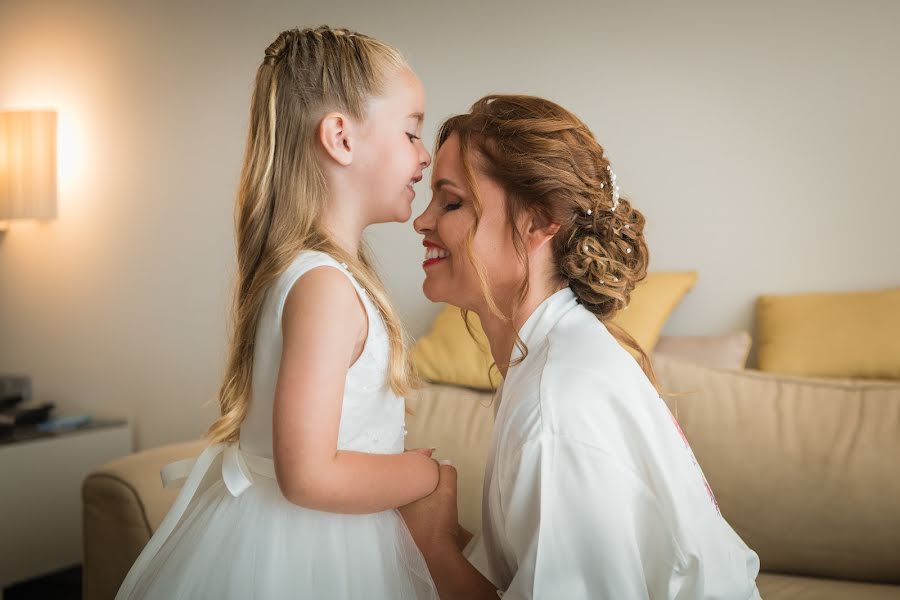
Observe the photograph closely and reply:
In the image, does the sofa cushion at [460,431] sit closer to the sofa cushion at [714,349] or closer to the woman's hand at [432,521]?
the sofa cushion at [714,349]

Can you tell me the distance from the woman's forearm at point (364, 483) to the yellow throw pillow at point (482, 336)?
939 millimetres

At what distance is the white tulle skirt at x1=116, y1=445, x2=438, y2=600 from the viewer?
121 cm

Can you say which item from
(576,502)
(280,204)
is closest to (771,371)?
(576,502)

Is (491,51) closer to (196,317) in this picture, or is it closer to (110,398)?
(196,317)

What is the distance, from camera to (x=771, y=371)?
217cm

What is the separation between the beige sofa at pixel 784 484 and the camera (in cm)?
181

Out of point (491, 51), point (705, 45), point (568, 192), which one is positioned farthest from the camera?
point (491, 51)

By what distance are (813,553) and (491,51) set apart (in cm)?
176

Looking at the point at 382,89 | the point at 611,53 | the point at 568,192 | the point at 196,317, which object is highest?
the point at 611,53

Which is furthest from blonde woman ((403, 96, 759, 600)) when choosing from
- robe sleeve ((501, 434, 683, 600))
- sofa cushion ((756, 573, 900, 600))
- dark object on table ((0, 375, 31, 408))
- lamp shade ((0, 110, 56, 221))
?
dark object on table ((0, 375, 31, 408))

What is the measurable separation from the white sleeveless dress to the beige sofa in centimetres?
63

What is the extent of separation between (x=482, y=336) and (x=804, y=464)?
905 millimetres

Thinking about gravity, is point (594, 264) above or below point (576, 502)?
above

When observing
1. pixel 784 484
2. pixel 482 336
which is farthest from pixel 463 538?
pixel 482 336
